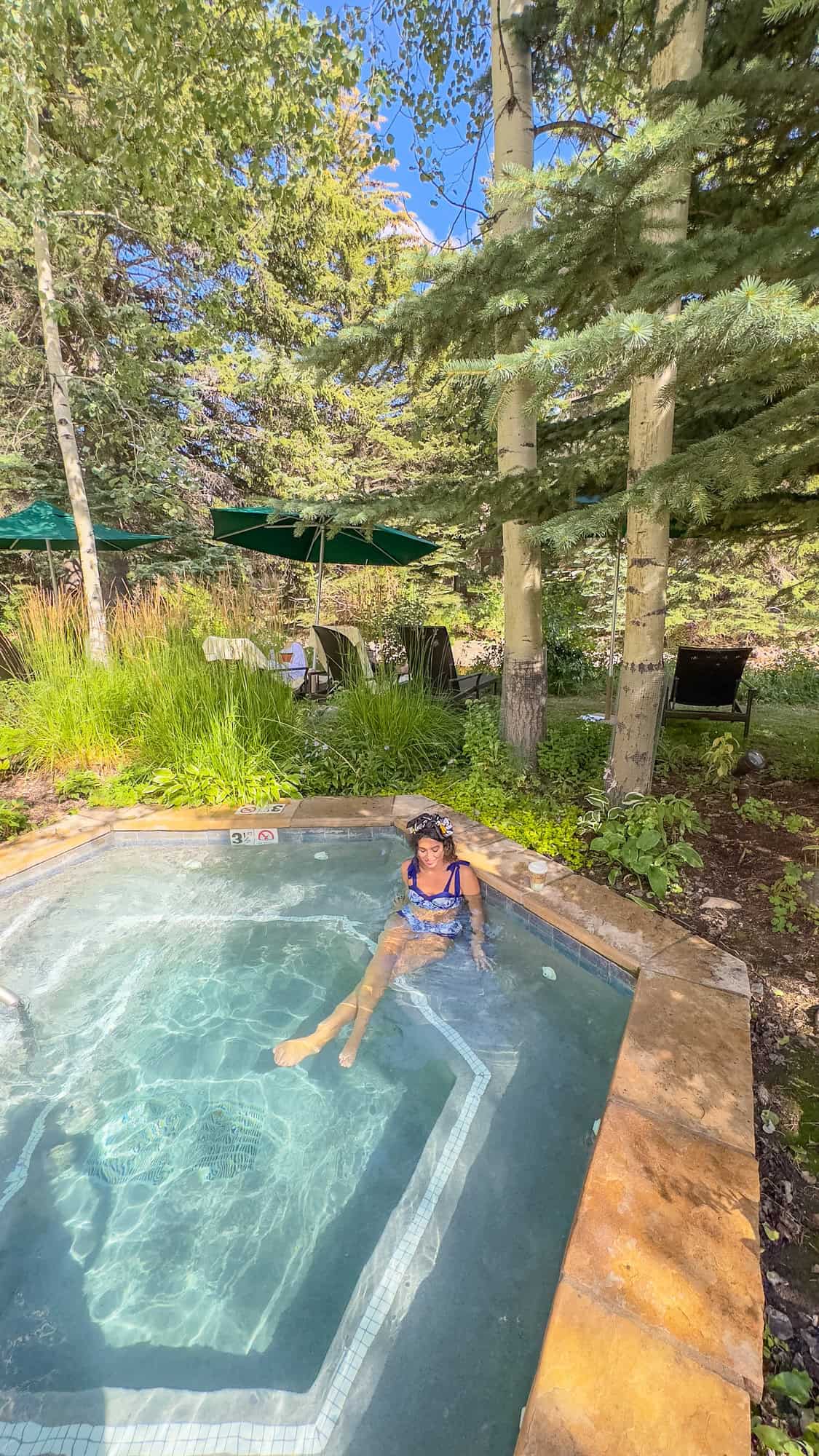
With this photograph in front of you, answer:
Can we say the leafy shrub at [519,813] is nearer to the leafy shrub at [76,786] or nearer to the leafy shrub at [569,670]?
the leafy shrub at [76,786]

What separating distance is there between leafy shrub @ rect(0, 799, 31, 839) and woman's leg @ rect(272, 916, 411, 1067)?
2402mm

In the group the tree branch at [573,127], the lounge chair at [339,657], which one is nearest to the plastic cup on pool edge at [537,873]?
the lounge chair at [339,657]

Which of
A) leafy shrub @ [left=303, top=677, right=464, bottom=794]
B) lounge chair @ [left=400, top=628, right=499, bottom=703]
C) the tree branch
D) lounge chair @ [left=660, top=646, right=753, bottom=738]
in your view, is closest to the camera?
the tree branch

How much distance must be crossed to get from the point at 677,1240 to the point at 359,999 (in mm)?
1516

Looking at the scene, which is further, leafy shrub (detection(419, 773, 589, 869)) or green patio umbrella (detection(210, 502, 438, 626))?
green patio umbrella (detection(210, 502, 438, 626))

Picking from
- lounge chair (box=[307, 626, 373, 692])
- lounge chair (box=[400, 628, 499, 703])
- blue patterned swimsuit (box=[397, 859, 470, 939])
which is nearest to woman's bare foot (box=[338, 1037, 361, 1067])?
blue patterned swimsuit (box=[397, 859, 470, 939])

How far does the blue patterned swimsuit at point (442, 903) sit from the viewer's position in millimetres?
2854

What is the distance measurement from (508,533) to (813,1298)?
12.0ft

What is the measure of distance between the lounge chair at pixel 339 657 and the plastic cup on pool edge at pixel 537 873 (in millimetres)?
2472

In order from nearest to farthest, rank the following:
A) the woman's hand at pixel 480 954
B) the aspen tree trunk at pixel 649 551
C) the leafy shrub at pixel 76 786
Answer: the aspen tree trunk at pixel 649 551
the woman's hand at pixel 480 954
the leafy shrub at pixel 76 786

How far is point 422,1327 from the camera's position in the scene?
1416mm

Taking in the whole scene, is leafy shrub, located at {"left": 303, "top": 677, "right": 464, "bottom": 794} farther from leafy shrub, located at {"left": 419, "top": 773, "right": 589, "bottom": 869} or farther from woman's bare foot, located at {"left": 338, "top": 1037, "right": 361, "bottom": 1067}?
woman's bare foot, located at {"left": 338, "top": 1037, "right": 361, "bottom": 1067}

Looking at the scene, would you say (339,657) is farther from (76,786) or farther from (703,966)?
(703,966)

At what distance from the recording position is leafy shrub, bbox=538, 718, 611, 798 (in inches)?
155
